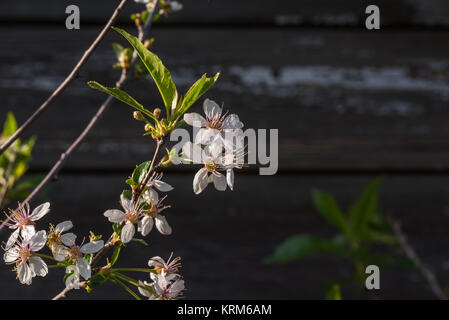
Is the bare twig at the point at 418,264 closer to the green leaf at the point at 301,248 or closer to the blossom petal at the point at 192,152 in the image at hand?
the green leaf at the point at 301,248

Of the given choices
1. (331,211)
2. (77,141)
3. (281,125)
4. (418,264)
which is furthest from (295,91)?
(77,141)

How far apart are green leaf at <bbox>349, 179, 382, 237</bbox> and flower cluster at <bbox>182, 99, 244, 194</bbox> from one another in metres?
0.54

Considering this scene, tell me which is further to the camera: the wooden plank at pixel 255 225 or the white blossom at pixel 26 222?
the wooden plank at pixel 255 225

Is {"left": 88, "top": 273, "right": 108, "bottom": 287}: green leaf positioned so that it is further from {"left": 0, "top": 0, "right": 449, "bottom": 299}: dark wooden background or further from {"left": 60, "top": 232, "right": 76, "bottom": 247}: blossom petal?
{"left": 0, "top": 0, "right": 449, "bottom": 299}: dark wooden background

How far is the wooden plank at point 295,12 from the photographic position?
937 mm

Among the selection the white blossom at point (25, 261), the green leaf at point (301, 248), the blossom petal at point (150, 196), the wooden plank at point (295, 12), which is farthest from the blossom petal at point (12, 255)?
the wooden plank at point (295, 12)

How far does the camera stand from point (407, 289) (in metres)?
1.00

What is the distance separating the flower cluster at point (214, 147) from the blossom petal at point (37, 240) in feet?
0.36

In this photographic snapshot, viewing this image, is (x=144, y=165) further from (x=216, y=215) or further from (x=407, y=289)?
(x=407, y=289)

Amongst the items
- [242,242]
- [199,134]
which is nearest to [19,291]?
[242,242]

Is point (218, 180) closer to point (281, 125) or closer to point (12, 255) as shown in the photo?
point (12, 255)

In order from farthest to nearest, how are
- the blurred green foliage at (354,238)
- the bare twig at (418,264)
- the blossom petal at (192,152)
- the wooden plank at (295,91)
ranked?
1. the wooden plank at (295,91)
2. the blurred green foliage at (354,238)
3. the bare twig at (418,264)
4. the blossom petal at (192,152)

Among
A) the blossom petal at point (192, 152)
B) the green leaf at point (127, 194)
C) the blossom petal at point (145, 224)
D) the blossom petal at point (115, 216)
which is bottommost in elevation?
the blossom petal at point (145, 224)

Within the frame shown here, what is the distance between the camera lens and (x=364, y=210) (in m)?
0.82
